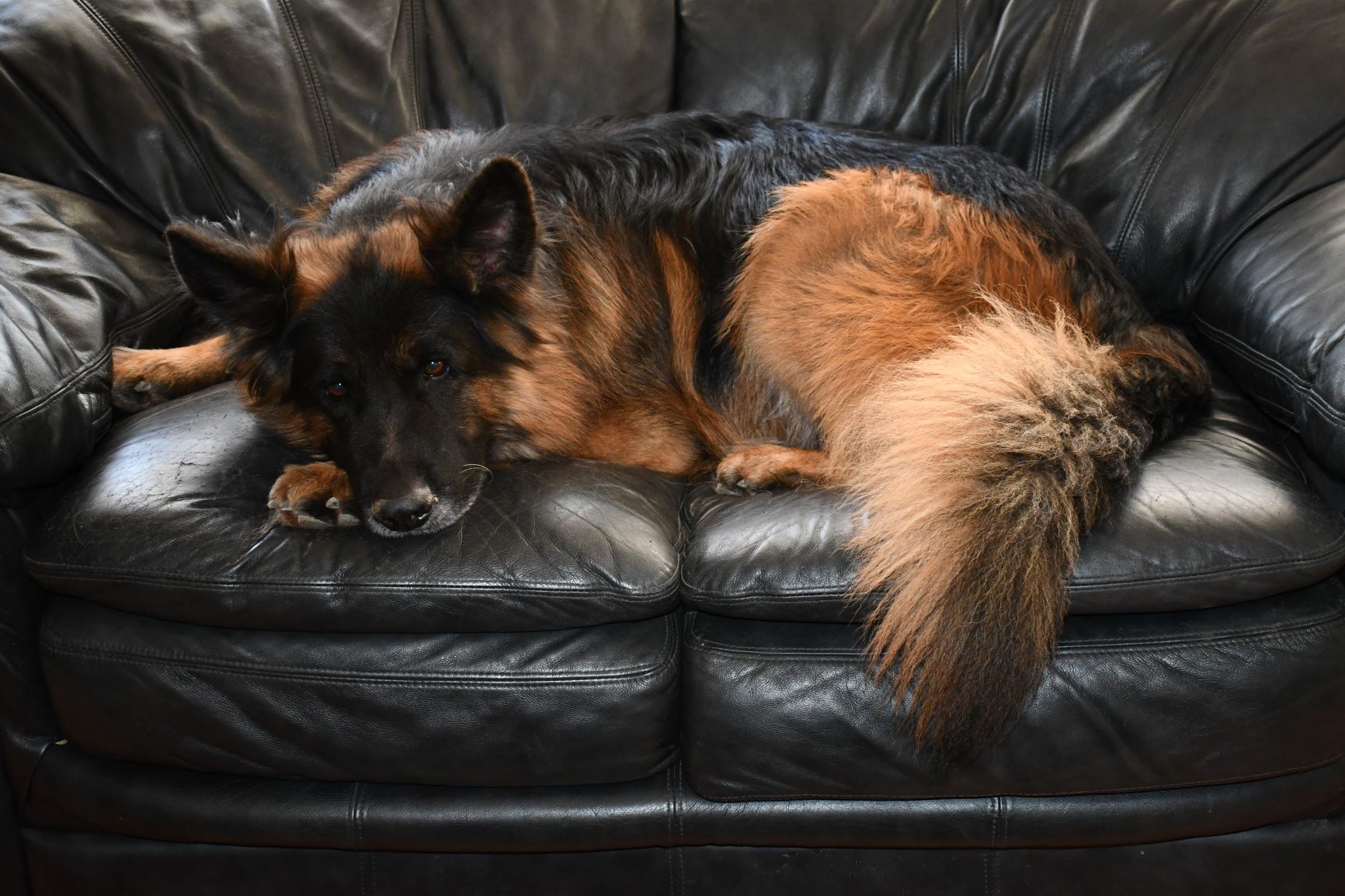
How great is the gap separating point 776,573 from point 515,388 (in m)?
0.72

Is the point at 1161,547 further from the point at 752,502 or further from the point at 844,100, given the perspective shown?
the point at 844,100

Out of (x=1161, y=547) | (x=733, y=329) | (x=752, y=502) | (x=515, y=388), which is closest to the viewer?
(x=1161, y=547)

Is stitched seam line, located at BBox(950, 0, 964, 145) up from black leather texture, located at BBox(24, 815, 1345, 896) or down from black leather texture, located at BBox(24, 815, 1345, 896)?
up

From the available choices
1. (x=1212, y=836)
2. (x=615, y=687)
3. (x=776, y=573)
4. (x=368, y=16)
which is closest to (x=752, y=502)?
(x=776, y=573)

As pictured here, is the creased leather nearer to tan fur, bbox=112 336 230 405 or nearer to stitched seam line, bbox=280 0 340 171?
stitched seam line, bbox=280 0 340 171

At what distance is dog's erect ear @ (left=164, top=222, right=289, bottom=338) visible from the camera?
6.04 ft

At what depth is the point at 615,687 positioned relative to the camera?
1.79 m

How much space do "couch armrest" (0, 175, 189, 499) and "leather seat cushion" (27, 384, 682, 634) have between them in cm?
12

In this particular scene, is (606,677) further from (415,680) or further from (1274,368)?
(1274,368)

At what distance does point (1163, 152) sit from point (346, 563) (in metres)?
2.15

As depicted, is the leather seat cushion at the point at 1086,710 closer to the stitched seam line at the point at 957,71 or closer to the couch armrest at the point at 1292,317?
the couch armrest at the point at 1292,317

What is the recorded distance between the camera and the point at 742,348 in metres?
2.39

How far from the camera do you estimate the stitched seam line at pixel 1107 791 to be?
5.87ft

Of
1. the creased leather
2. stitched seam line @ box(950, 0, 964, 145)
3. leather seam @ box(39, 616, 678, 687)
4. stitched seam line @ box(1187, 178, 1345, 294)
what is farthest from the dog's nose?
stitched seam line @ box(1187, 178, 1345, 294)
